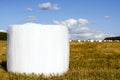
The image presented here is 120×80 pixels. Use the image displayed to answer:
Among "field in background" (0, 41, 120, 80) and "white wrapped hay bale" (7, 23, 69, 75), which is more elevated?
"white wrapped hay bale" (7, 23, 69, 75)

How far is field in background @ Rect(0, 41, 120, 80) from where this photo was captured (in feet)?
54.4

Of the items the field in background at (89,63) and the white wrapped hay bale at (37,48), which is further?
the white wrapped hay bale at (37,48)

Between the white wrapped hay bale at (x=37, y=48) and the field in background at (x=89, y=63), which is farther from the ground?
the white wrapped hay bale at (x=37, y=48)

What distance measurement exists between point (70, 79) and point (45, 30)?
279 cm

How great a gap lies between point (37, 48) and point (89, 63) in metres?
7.19

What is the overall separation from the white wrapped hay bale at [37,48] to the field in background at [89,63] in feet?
1.63

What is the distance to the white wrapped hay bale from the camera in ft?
55.7

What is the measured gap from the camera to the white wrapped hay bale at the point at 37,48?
1698 centimetres

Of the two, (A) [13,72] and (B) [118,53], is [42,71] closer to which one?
(A) [13,72]

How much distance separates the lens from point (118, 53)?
29375mm

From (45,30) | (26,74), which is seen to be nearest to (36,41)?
(45,30)

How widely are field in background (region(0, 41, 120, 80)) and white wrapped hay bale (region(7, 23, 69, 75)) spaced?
0.50m

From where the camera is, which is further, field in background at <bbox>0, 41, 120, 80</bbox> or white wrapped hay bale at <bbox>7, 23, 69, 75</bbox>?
white wrapped hay bale at <bbox>7, 23, 69, 75</bbox>

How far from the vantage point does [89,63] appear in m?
23.4
